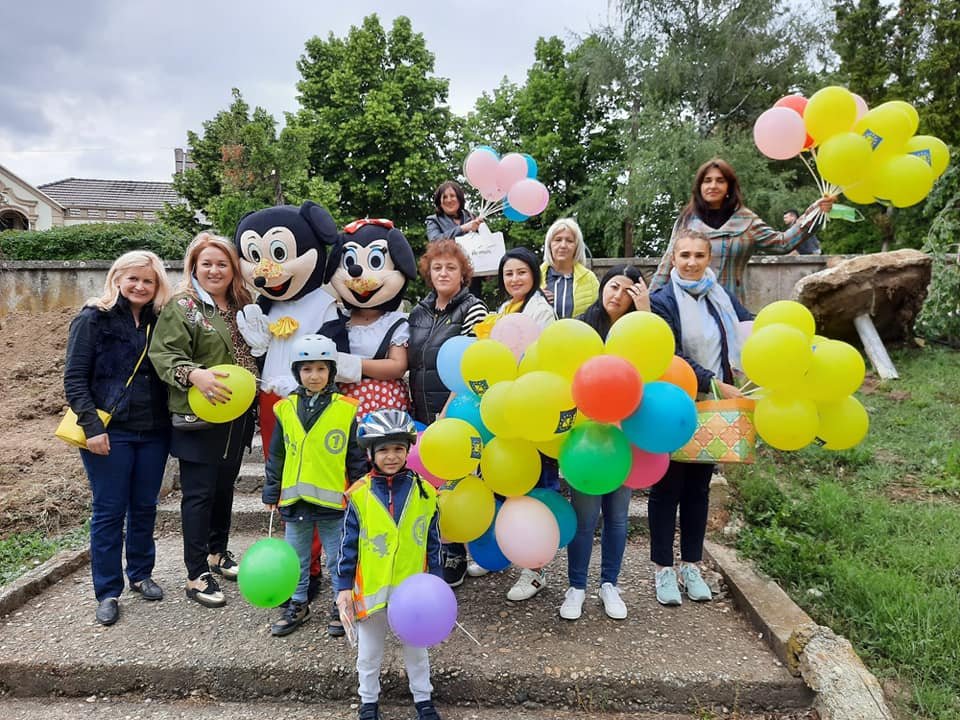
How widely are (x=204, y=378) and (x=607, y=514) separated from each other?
79.5 inches

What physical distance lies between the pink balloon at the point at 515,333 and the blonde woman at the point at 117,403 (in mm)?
1692

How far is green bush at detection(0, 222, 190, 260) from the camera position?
402 inches

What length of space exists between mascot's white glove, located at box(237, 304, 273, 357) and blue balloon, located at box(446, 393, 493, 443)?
1.09 meters

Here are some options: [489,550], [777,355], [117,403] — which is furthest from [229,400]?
[777,355]

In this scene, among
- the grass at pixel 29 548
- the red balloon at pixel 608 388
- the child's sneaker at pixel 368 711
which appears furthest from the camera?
the grass at pixel 29 548

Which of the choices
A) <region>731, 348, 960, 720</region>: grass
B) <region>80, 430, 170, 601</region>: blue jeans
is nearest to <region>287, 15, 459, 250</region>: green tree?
<region>731, 348, 960, 720</region>: grass

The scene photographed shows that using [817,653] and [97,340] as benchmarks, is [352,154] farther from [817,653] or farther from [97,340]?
[817,653]

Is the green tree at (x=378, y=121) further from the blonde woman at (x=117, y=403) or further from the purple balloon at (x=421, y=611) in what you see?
the purple balloon at (x=421, y=611)

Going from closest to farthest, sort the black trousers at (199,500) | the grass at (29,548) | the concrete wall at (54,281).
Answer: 1. the black trousers at (199,500)
2. the grass at (29,548)
3. the concrete wall at (54,281)

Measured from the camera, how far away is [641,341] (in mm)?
2330

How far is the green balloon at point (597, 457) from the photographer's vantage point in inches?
92.6

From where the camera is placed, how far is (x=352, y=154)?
16.3 metres

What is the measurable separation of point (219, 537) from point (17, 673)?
1.02 metres

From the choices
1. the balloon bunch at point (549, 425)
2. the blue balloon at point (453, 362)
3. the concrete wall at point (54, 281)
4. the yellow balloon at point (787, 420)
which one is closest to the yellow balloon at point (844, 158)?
the yellow balloon at point (787, 420)
